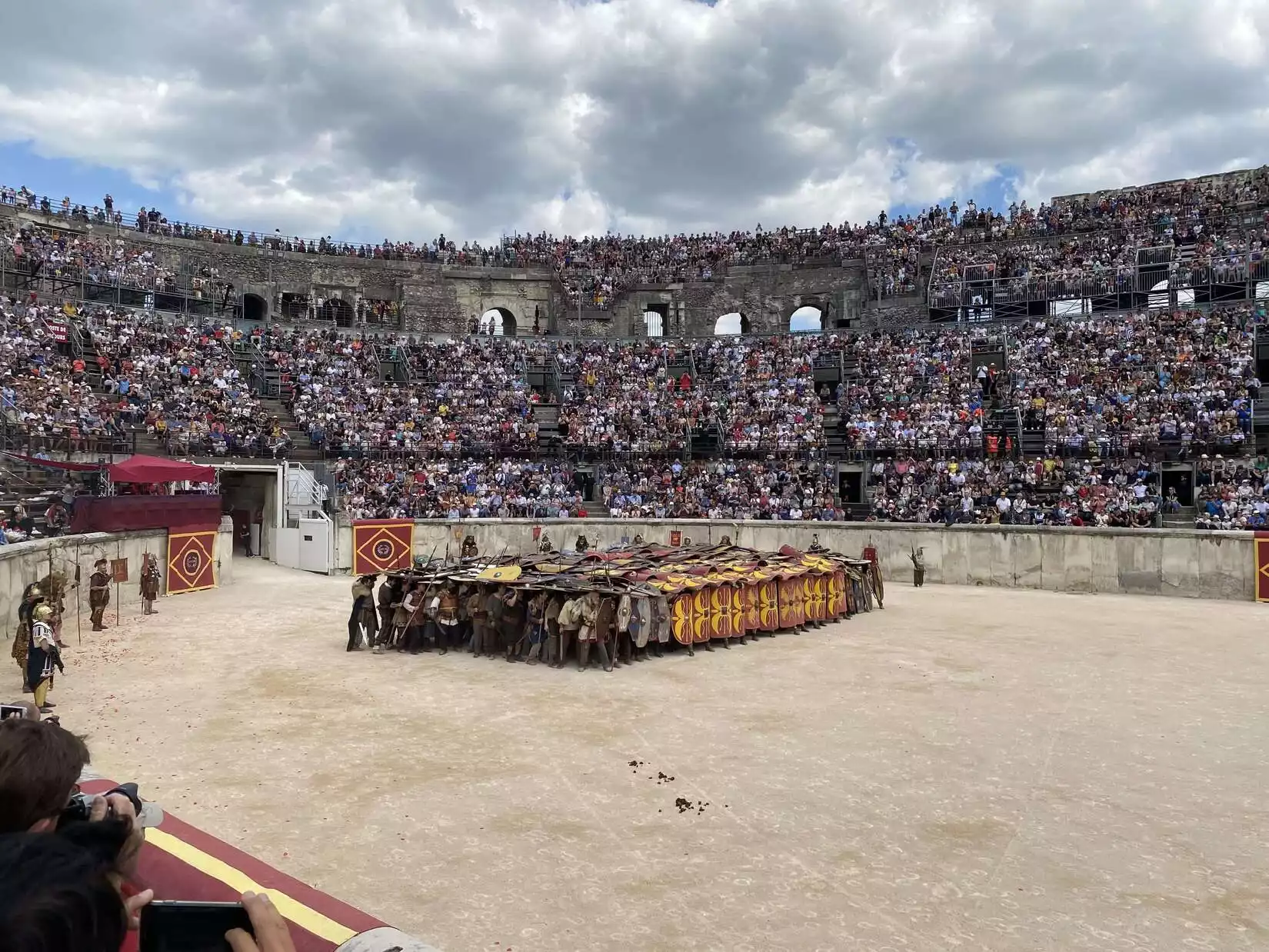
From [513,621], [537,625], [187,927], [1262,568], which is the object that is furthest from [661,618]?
[1262,568]

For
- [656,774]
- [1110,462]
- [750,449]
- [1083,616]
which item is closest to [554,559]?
[656,774]

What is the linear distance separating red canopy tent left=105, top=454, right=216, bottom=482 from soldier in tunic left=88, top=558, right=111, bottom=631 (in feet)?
16.2

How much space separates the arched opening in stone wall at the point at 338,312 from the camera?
1603 inches

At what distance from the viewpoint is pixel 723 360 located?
3709 centimetres

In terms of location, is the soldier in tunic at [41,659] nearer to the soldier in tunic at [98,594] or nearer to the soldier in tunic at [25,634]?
the soldier in tunic at [25,634]

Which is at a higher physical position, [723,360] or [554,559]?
A: [723,360]

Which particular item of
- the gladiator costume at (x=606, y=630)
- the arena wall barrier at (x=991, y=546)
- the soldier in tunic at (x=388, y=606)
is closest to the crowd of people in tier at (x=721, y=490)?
the arena wall barrier at (x=991, y=546)

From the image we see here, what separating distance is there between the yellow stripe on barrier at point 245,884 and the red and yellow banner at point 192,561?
19.9 metres

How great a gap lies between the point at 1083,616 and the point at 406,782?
15307 mm

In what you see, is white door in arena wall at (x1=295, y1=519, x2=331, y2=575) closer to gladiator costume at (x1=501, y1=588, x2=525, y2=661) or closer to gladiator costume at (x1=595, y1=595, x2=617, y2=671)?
gladiator costume at (x1=501, y1=588, x2=525, y2=661)

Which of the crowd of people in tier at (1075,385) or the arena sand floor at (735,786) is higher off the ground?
the crowd of people in tier at (1075,385)

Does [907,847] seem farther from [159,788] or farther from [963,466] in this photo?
[963,466]


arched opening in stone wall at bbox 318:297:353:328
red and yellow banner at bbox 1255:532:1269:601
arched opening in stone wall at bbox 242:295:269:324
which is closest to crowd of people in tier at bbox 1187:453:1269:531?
red and yellow banner at bbox 1255:532:1269:601

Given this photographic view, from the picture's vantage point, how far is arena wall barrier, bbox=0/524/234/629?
14.6 m
